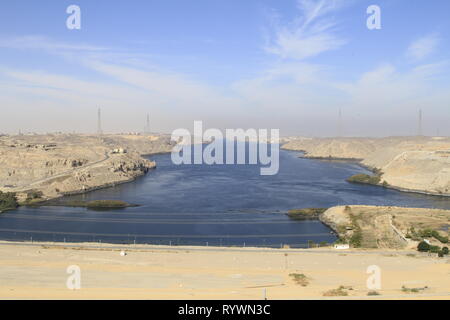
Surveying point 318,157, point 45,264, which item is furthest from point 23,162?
point 318,157

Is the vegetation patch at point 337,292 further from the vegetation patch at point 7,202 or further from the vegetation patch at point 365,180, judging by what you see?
the vegetation patch at point 365,180

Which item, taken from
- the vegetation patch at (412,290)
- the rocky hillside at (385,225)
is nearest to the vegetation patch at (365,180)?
the rocky hillside at (385,225)

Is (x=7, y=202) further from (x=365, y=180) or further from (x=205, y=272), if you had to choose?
(x=365, y=180)

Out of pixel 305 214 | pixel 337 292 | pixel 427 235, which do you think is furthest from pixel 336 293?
pixel 305 214

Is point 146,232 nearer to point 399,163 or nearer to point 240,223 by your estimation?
point 240,223

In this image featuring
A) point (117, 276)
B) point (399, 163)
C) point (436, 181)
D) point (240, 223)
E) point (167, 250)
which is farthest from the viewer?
point (399, 163)

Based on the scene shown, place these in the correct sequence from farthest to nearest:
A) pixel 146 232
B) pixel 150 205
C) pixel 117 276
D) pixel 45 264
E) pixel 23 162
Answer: pixel 23 162, pixel 150 205, pixel 146 232, pixel 45 264, pixel 117 276
